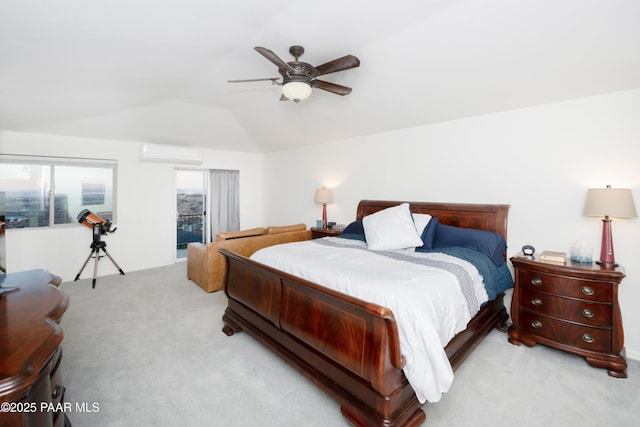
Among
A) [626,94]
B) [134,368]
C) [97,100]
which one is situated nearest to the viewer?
[134,368]

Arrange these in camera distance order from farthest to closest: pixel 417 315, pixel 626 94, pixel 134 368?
1. pixel 626 94
2. pixel 134 368
3. pixel 417 315

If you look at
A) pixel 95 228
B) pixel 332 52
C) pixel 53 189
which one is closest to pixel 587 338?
pixel 332 52

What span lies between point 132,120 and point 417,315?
4.89 meters

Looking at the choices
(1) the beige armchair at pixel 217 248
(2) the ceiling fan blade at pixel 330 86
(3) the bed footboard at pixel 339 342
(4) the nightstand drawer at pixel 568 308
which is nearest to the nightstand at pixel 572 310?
(4) the nightstand drawer at pixel 568 308

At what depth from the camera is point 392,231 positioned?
3.17 meters

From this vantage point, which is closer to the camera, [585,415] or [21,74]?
[585,415]

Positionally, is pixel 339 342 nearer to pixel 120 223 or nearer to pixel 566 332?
pixel 566 332

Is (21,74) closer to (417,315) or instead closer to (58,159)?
(58,159)

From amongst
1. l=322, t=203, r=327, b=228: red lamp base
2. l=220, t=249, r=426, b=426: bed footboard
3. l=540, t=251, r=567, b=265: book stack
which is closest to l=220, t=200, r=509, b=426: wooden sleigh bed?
l=220, t=249, r=426, b=426: bed footboard

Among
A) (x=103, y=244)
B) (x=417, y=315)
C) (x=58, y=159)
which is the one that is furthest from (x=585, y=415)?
(x=58, y=159)

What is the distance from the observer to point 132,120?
4480 millimetres

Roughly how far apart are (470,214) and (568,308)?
1.28 metres

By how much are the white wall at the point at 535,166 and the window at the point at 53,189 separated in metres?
4.46

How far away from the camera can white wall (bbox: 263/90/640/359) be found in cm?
258
